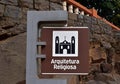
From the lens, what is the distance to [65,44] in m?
2.10

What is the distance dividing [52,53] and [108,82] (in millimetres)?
3881

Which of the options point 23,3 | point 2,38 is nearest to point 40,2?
point 23,3

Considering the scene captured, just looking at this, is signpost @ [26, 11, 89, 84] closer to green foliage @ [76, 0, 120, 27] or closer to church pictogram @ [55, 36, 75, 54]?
church pictogram @ [55, 36, 75, 54]

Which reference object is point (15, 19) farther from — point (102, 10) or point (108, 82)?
point (102, 10)

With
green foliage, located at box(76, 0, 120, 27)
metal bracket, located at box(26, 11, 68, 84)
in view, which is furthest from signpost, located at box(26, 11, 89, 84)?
green foliage, located at box(76, 0, 120, 27)

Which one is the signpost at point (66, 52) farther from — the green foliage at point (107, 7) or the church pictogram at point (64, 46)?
the green foliage at point (107, 7)

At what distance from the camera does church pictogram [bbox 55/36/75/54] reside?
6.86 ft

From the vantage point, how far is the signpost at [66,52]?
2.09 metres

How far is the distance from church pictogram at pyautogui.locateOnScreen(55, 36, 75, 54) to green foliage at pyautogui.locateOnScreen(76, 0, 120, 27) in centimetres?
926

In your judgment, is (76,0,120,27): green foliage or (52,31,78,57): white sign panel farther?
(76,0,120,27): green foliage

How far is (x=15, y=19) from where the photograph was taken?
12.3ft

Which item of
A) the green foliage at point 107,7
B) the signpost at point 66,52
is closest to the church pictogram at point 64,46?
the signpost at point 66,52

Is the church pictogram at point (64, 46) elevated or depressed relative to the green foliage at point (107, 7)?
depressed

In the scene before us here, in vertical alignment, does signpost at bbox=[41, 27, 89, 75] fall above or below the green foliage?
below
